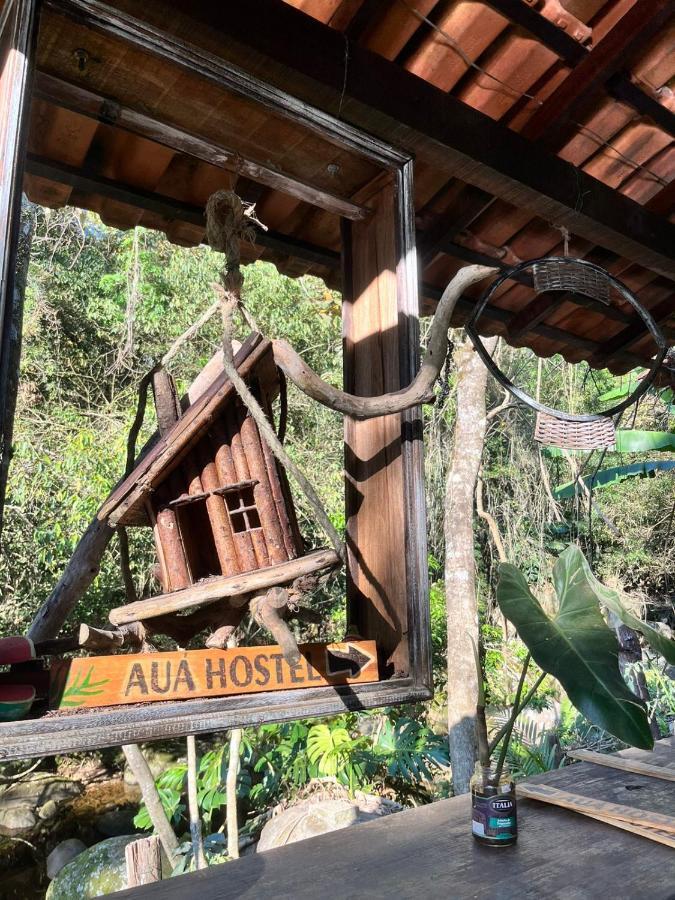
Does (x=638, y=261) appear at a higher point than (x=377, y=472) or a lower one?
higher

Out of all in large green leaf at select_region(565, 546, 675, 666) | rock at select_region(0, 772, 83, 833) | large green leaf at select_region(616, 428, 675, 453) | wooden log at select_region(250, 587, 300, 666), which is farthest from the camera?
large green leaf at select_region(616, 428, 675, 453)

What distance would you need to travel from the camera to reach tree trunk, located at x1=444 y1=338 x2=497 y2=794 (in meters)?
5.51

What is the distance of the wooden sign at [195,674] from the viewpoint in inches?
38.0

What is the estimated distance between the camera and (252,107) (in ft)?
4.30

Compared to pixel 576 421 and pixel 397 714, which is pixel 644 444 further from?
pixel 576 421

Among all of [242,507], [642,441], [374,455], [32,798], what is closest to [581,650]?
[374,455]

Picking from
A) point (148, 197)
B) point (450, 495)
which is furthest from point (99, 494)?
point (148, 197)

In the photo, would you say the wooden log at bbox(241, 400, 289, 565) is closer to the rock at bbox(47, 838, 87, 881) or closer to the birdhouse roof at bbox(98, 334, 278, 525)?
the birdhouse roof at bbox(98, 334, 278, 525)

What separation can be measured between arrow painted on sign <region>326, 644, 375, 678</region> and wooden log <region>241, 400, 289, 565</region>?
187 millimetres

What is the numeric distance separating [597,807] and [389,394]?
842 millimetres

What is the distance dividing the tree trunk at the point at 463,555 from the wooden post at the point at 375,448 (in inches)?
161

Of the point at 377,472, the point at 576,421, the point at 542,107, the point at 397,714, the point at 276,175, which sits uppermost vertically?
the point at 542,107

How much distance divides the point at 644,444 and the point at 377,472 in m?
5.39

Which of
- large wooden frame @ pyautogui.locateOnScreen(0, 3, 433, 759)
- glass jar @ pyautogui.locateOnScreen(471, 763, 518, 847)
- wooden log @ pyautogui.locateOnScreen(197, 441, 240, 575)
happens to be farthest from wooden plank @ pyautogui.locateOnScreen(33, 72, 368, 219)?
glass jar @ pyautogui.locateOnScreen(471, 763, 518, 847)
